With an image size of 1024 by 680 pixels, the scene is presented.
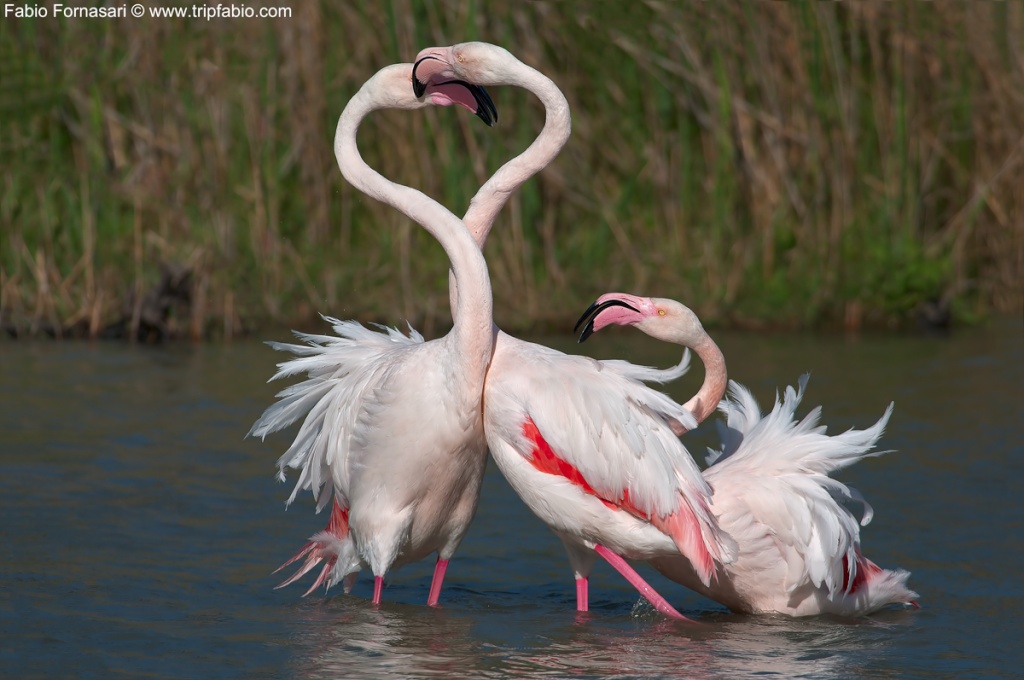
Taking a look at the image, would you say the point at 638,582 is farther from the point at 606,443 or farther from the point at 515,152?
the point at 515,152

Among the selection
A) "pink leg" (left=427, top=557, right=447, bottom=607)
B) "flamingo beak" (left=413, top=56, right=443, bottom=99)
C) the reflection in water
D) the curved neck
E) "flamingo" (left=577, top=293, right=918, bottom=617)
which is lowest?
the reflection in water

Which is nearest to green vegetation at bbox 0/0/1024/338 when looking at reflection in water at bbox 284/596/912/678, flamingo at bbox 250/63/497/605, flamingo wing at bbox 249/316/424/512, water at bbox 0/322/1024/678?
water at bbox 0/322/1024/678

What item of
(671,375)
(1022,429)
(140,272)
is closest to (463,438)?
(671,375)

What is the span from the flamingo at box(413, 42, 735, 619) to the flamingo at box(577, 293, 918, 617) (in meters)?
0.17

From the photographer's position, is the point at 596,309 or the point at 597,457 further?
the point at 596,309

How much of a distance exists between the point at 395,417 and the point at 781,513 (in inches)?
54.3

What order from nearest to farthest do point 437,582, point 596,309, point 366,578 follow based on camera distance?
point 596,309, point 437,582, point 366,578

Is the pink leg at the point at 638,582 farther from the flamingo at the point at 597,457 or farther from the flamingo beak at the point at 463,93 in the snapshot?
the flamingo beak at the point at 463,93

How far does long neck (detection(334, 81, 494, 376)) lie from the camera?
191 inches

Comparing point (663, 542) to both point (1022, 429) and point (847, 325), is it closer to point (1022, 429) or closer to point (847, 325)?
point (1022, 429)

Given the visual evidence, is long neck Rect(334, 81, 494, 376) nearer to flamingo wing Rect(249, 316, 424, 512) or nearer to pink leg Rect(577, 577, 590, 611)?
flamingo wing Rect(249, 316, 424, 512)

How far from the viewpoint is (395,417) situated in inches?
194

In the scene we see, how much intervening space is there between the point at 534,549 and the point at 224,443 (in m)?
2.24

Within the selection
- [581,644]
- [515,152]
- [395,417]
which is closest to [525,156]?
[395,417]
